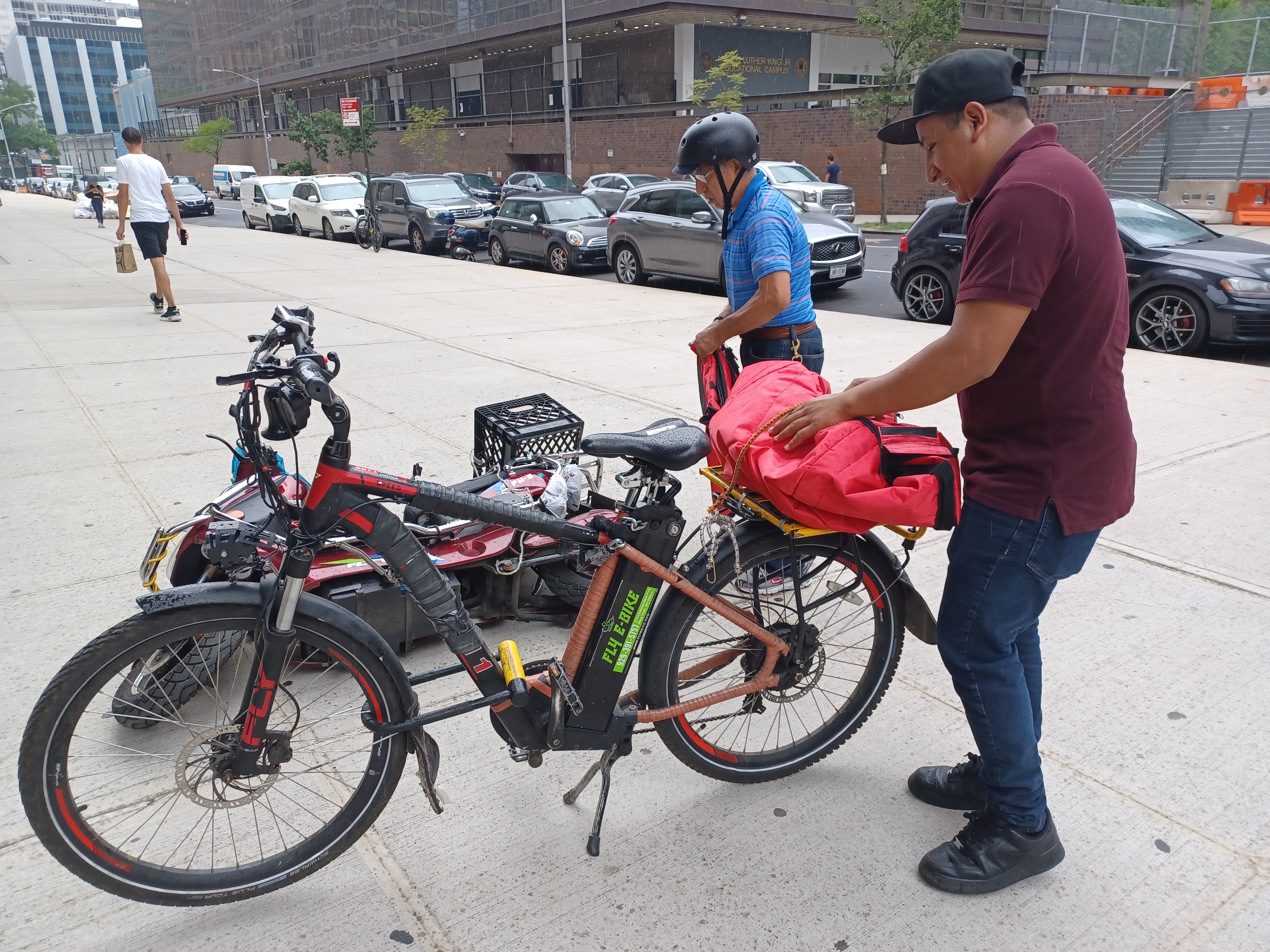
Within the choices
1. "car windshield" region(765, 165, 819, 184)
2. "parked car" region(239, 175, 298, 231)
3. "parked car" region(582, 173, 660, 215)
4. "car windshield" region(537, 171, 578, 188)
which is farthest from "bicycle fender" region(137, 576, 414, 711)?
"car windshield" region(537, 171, 578, 188)

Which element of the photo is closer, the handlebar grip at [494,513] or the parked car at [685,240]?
the handlebar grip at [494,513]

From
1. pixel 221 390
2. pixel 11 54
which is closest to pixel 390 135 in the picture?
pixel 221 390

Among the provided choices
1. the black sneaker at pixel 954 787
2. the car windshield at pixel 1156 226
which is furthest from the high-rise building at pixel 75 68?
the black sneaker at pixel 954 787

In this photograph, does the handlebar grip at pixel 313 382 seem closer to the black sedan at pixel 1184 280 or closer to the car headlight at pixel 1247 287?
the black sedan at pixel 1184 280

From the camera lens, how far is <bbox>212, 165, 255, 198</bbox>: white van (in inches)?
2116

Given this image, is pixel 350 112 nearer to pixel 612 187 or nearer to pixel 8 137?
pixel 612 187

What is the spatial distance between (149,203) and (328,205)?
14.5 meters

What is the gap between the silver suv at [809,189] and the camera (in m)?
19.2

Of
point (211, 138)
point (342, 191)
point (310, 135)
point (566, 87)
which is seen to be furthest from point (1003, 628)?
point (211, 138)

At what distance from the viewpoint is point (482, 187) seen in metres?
34.2

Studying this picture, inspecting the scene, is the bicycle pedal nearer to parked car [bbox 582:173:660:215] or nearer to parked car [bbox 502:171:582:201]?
parked car [bbox 582:173:660:215]

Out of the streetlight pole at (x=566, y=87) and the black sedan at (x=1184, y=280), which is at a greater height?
the streetlight pole at (x=566, y=87)

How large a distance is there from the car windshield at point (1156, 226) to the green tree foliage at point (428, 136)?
46772 mm

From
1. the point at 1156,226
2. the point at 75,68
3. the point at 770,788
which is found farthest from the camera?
the point at 75,68
